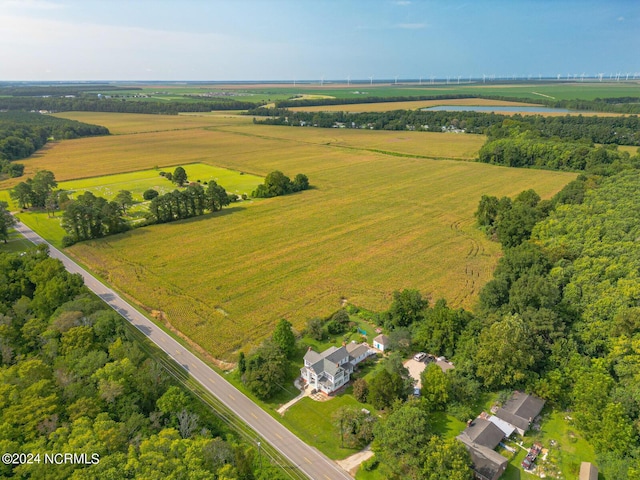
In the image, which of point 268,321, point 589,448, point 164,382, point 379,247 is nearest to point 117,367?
point 164,382

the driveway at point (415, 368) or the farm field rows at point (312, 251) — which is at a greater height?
the farm field rows at point (312, 251)

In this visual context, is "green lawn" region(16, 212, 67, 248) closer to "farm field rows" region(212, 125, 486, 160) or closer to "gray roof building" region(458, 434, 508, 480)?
"gray roof building" region(458, 434, 508, 480)

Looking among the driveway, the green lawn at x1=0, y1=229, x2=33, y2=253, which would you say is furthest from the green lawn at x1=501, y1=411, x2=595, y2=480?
the green lawn at x1=0, y1=229, x2=33, y2=253

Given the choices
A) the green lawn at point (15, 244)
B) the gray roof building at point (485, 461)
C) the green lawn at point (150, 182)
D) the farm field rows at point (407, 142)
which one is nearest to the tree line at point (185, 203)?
the green lawn at point (150, 182)

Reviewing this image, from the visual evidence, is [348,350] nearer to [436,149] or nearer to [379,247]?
[379,247]

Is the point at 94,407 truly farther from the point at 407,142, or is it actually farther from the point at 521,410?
the point at 407,142

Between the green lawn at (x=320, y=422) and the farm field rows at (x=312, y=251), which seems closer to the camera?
the green lawn at (x=320, y=422)

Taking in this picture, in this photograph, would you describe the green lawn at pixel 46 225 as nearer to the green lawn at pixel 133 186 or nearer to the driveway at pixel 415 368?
the green lawn at pixel 133 186
